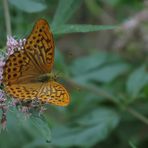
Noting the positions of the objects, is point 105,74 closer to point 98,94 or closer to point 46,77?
point 98,94

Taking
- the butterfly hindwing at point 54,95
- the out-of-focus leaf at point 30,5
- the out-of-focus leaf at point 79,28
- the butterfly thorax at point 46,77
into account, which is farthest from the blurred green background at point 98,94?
the butterfly hindwing at point 54,95

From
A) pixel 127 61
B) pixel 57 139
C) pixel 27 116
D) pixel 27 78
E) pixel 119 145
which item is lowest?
pixel 119 145

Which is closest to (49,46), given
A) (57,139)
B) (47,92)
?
(47,92)

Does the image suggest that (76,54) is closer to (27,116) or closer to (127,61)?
(127,61)

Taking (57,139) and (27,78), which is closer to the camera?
(27,78)

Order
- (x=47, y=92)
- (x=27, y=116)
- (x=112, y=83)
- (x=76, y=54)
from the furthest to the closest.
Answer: (x=76, y=54) → (x=112, y=83) → (x=27, y=116) → (x=47, y=92)

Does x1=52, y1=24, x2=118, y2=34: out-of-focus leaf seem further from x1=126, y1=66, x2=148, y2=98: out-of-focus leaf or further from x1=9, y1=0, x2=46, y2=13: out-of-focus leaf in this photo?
x1=126, y1=66, x2=148, y2=98: out-of-focus leaf

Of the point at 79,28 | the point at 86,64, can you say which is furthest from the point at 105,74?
the point at 79,28
